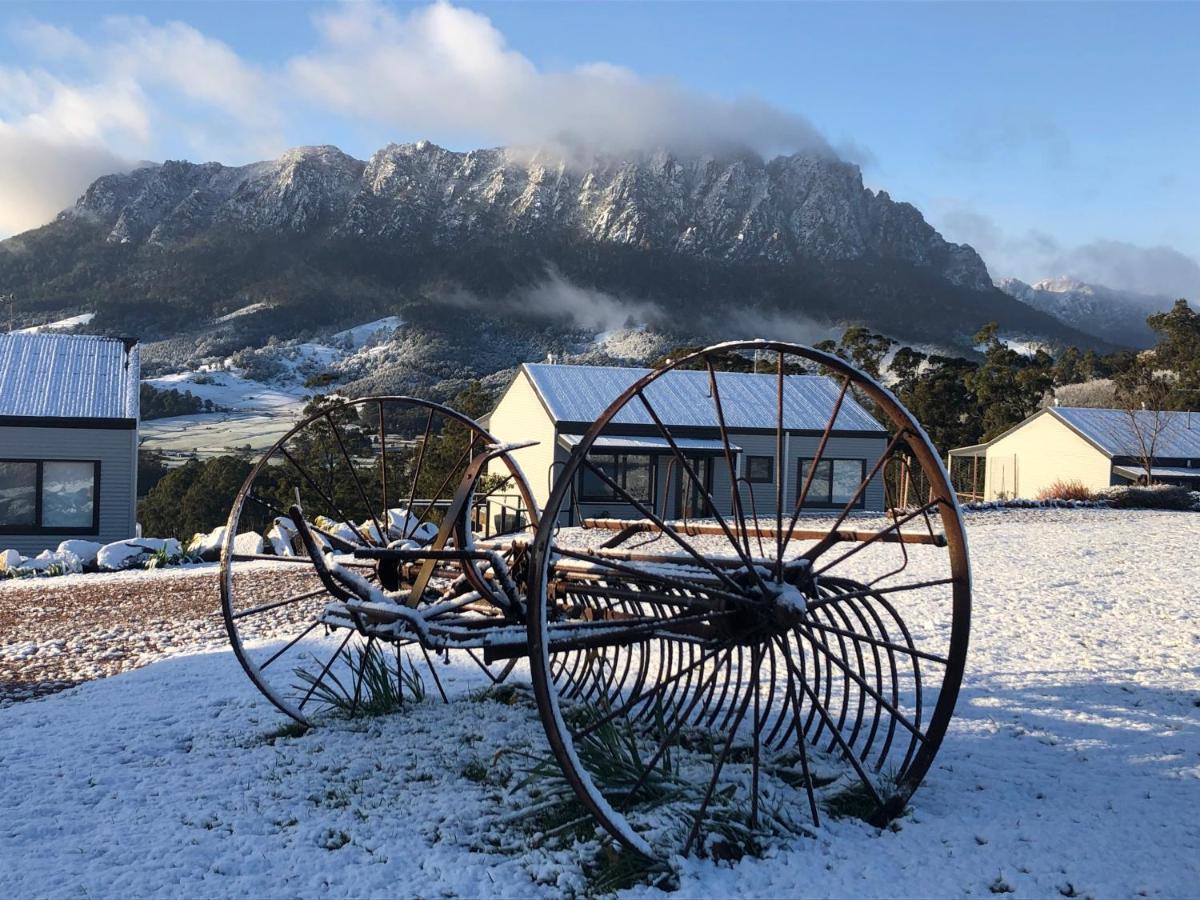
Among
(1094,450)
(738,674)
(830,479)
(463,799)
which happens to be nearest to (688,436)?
(830,479)

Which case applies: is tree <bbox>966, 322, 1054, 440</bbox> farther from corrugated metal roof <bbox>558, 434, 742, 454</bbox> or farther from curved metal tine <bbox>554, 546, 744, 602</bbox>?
curved metal tine <bbox>554, 546, 744, 602</bbox>

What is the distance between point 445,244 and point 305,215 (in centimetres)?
2364

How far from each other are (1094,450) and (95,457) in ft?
85.9

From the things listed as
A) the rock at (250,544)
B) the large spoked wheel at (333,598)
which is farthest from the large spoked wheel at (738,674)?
the rock at (250,544)

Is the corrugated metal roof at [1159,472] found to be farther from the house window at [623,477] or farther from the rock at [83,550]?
the rock at [83,550]

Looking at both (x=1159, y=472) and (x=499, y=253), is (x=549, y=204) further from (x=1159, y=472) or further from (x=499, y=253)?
(x=1159, y=472)

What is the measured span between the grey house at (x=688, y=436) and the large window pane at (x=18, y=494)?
1075 cm

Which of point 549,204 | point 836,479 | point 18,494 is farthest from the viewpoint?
point 549,204

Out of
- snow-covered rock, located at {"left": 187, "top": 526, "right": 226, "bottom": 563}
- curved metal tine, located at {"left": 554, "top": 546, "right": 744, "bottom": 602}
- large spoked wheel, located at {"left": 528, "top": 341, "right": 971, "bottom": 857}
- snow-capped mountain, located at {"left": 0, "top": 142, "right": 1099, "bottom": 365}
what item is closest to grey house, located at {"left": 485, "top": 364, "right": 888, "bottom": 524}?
snow-covered rock, located at {"left": 187, "top": 526, "right": 226, "bottom": 563}

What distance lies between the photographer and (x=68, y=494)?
18.3 m

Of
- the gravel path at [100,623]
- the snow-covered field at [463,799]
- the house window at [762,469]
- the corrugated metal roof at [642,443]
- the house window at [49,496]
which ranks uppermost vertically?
the corrugated metal roof at [642,443]

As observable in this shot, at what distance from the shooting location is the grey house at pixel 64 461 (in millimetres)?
17938

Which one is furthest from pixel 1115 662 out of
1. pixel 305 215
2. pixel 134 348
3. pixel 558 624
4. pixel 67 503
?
pixel 305 215

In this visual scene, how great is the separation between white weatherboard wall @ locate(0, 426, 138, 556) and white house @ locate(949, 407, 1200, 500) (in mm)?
24539
